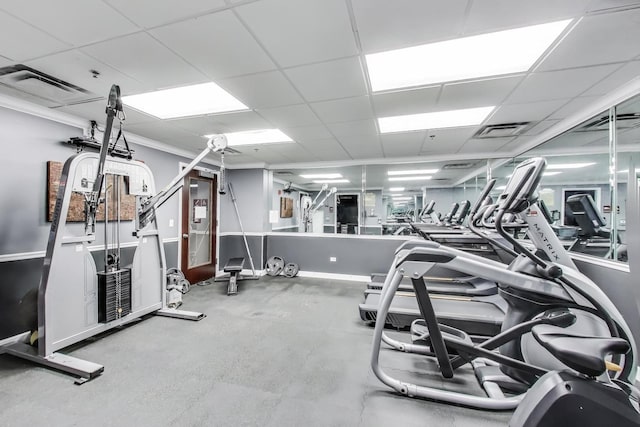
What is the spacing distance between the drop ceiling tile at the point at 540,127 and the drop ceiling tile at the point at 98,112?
15.9 feet

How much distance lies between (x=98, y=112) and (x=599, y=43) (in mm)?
4593

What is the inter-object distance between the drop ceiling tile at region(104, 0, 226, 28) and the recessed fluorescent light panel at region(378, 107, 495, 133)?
2.18 m

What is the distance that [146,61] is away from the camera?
202cm

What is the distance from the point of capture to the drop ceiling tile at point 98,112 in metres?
2.79

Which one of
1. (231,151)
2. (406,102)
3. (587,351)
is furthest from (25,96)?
(587,351)

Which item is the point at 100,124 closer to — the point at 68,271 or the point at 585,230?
the point at 68,271

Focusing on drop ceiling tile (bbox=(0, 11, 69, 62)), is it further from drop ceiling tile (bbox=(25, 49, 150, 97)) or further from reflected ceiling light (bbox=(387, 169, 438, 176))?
reflected ceiling light (bbox=(387, 169, 438, 176))

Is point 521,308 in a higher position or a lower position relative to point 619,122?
lower

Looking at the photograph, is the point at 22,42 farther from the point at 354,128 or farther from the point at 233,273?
the point at 233,273

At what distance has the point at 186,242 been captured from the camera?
486cm

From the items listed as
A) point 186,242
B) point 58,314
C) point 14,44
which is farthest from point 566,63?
point 186,242

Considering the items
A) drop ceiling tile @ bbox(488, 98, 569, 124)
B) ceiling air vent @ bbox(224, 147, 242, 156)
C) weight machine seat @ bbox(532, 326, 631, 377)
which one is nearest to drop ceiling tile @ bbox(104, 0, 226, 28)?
weight machine seat @ bbox(532, 326, 631, 377)

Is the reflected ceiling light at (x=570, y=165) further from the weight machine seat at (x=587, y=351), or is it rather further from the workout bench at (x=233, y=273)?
the workout bench at (x=233, y=273)

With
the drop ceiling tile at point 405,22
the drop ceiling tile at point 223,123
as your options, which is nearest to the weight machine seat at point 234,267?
the drop ceiling tile at point 223,123
